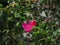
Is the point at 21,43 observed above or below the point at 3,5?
below

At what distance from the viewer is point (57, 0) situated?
2.57 metres

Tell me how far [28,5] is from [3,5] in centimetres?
36

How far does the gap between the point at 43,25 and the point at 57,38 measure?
18cm

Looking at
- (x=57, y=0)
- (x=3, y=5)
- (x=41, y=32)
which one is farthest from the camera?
(x=3, y=5)

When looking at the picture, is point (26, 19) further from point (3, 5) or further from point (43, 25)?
point (3, 5)

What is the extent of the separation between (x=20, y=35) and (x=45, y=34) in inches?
13.5

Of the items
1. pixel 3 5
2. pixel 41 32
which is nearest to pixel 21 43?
pixel 41 32

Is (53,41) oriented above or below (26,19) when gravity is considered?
below

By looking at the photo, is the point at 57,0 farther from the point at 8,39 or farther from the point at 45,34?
the point at 8,39

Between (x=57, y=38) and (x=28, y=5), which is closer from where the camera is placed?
(x=57, y=38)

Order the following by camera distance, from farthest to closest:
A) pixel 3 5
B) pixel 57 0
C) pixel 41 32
Result: pixel 3 5
pixel 57 0
pixel 41 32

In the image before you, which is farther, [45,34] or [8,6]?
[8,6]

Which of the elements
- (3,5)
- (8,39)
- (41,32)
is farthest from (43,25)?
(3,5)

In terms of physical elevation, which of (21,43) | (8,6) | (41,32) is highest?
(8,6)
